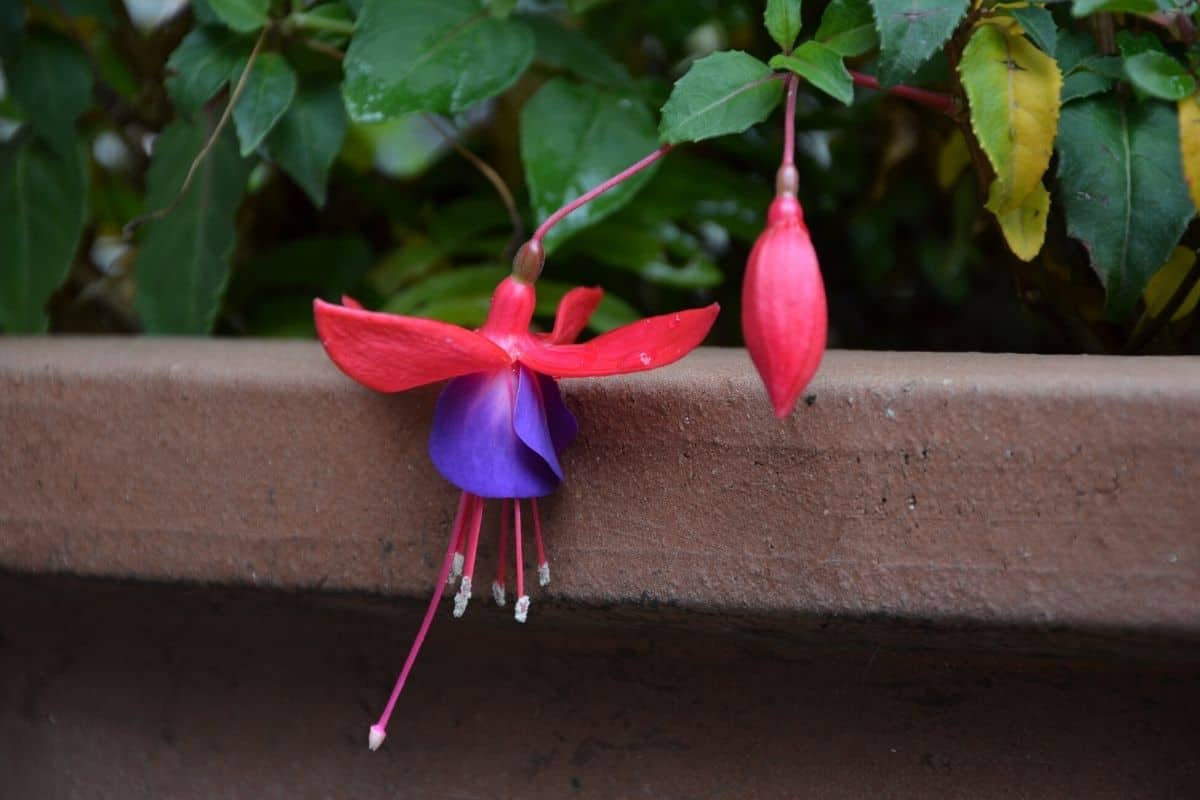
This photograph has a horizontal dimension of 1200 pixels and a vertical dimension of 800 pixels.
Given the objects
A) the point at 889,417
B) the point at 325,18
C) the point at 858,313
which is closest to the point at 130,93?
the point at 325,18

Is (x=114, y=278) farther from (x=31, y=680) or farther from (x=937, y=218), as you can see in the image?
(x=937, y=218)

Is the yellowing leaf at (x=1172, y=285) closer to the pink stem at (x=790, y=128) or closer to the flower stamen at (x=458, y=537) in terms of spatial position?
the pink stem at (x=790, y=128)

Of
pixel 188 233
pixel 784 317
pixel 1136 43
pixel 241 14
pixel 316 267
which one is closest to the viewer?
pixel 784 317

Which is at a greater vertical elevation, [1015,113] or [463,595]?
[1015,113]

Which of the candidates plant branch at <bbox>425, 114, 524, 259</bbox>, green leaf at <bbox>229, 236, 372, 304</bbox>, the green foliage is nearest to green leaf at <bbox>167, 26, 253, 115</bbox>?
the green foliage

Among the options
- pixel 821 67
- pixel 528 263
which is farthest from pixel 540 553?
pixel 821 67

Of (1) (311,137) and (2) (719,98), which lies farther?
(1) (311,137)

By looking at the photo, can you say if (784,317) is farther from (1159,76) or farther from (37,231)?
(37,231)

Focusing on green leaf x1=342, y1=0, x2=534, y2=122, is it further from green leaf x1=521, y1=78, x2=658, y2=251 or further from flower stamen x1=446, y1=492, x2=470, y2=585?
flower stamen x1=446, y1=492, x2=470, y2=585
